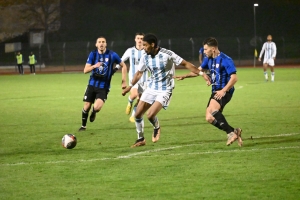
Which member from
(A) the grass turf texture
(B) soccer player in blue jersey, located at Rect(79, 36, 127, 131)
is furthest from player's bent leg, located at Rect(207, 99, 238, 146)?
(B) soccer player in blue jersey, located at Rect(79, 36, 127, 131)

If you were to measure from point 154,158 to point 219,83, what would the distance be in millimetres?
1955

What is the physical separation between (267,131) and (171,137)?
1.99 metres

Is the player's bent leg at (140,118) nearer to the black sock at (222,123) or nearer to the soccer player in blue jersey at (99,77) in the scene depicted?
the black sock at (222,123)

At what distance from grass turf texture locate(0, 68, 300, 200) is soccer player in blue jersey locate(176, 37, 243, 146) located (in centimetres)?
32

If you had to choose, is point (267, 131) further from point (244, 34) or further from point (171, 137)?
point (244, 34)

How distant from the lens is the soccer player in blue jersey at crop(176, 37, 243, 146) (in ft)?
31.8

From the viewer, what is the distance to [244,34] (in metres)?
67.5

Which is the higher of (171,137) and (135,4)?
(135,4)

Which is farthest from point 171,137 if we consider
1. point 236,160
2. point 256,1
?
point 256,1

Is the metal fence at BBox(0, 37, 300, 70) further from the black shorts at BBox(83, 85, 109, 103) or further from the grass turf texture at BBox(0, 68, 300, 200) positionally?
the black shorts at BBox(83, 85, 109, 103)

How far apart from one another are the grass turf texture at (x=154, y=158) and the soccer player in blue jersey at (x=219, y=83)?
32cm

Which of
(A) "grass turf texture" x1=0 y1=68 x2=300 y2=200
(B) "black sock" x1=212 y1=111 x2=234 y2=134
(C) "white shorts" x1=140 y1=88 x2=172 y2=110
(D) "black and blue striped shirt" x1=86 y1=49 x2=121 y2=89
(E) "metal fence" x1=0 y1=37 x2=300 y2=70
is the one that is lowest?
(E) "metal fence" x1=0 y1=37 x2=300 y2=70

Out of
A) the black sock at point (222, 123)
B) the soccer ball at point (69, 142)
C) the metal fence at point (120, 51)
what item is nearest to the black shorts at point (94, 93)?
the soccer ball at point (69, 142)

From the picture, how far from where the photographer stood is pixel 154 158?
8977 mm
